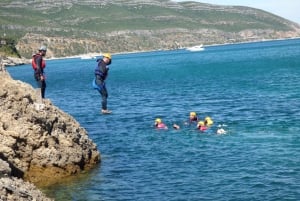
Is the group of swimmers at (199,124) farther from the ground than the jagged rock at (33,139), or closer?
closer

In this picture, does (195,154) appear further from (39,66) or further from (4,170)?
(4,170)

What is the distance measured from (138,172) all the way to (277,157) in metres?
8.39

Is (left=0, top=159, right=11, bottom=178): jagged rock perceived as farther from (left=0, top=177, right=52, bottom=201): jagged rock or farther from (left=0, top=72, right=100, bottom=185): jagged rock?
(left=0, top=72, right=100, bottom=185): jagged rock

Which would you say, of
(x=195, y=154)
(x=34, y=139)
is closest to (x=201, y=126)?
(x=195, y=154)

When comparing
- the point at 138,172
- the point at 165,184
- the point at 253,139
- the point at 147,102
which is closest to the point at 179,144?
the point at 253,139

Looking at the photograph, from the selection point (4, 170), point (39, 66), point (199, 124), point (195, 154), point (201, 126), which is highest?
point (39, 66)

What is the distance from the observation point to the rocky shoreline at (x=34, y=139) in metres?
27.9

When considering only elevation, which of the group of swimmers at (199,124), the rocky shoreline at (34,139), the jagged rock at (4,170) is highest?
the jagged rock at (4,170)

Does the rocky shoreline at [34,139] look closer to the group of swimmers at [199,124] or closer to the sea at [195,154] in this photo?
the sea at [195,154]

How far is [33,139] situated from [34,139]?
6cm

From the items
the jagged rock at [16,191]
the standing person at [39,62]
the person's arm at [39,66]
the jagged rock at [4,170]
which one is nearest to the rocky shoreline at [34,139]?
the standing person at [39,62]

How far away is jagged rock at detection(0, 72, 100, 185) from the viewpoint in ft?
91.5

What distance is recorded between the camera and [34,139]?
2886cm

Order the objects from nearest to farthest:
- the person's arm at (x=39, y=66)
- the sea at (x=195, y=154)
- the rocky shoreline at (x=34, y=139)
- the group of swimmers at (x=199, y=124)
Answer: the person's arm at (x=39, y=66), the sea at (x=195, y=154), the rocky shoreline at (x=34, y=139), the group of swimmers at (x=199, y=124)
